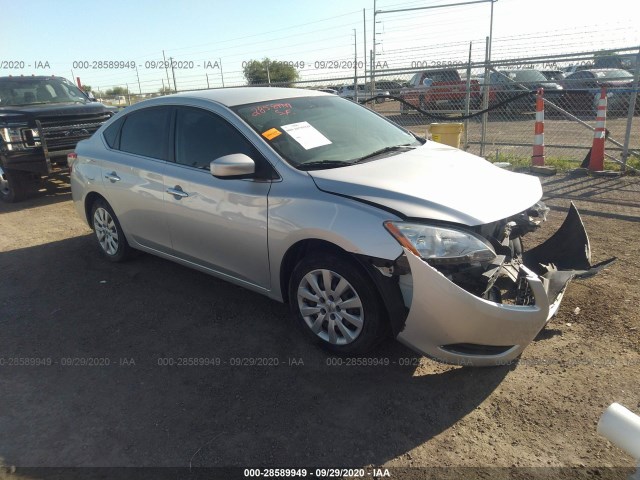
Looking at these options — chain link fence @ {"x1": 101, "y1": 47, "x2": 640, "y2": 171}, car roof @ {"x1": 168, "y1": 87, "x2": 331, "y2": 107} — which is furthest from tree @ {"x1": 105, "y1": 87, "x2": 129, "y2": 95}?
car roof @ {"x1": 168, "y1": 87, "x2": 331, "y2": 107}

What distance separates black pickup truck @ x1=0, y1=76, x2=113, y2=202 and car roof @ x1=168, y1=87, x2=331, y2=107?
4836mm

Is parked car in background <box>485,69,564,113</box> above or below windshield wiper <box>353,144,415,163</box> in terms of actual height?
above

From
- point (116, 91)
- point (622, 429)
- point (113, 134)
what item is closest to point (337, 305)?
point (622, 429)

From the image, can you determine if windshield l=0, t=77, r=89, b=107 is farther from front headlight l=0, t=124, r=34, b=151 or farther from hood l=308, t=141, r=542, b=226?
hood l=308, t=141, r=542, b=226

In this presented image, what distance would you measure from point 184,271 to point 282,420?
8.47ft

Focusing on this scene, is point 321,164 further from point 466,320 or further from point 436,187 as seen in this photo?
point 466,320

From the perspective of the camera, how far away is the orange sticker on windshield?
11.3ft

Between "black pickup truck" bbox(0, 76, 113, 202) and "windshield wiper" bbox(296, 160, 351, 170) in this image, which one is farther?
"black pickup truck" bbox(0, 76, 113, 202)

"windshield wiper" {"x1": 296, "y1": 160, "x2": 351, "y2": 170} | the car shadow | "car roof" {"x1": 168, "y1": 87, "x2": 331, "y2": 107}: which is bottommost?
the car shadow

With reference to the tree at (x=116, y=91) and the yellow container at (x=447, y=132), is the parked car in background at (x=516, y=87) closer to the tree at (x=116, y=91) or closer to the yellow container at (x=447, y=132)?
the yellow container at (x=447, y=132)

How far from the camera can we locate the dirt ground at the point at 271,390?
2.44 meters

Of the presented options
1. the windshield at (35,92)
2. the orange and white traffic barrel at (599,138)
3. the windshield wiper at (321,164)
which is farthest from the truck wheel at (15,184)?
the orange and white traffic barrel at (599,138)

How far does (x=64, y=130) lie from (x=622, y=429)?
347 inches

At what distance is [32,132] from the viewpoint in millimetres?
7934
